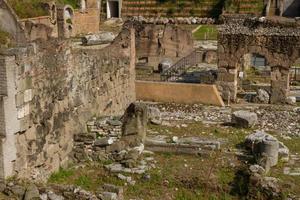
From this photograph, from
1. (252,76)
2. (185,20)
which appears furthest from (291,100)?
(185,20)

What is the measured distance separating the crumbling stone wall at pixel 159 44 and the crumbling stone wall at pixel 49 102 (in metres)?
11.5

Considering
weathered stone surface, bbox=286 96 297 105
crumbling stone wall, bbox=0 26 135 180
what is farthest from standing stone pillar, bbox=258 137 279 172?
weathered stone surface, bbox=286 96 297 105

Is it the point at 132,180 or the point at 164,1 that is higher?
the point at 164,1

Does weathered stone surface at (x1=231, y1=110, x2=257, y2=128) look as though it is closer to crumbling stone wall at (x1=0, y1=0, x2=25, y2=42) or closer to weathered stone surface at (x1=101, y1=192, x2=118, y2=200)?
weathered stone surface at (x1=101, y1=192, x2=118, y2=200)

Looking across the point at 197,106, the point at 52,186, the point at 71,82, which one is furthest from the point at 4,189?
the point at 197,106

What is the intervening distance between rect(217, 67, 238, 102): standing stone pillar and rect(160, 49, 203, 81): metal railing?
8.80 ft

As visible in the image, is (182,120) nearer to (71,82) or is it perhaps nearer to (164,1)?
(71,82)

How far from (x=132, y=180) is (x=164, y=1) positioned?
33.8 m

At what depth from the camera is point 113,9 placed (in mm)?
44562

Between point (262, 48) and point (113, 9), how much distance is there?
1095 inches

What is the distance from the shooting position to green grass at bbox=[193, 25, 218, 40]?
33906 mm

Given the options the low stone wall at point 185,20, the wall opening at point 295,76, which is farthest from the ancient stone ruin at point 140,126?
the low stone wall at point 185,20

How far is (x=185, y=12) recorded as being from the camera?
41750 millimetres

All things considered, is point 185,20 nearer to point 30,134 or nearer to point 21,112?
point 30,134
